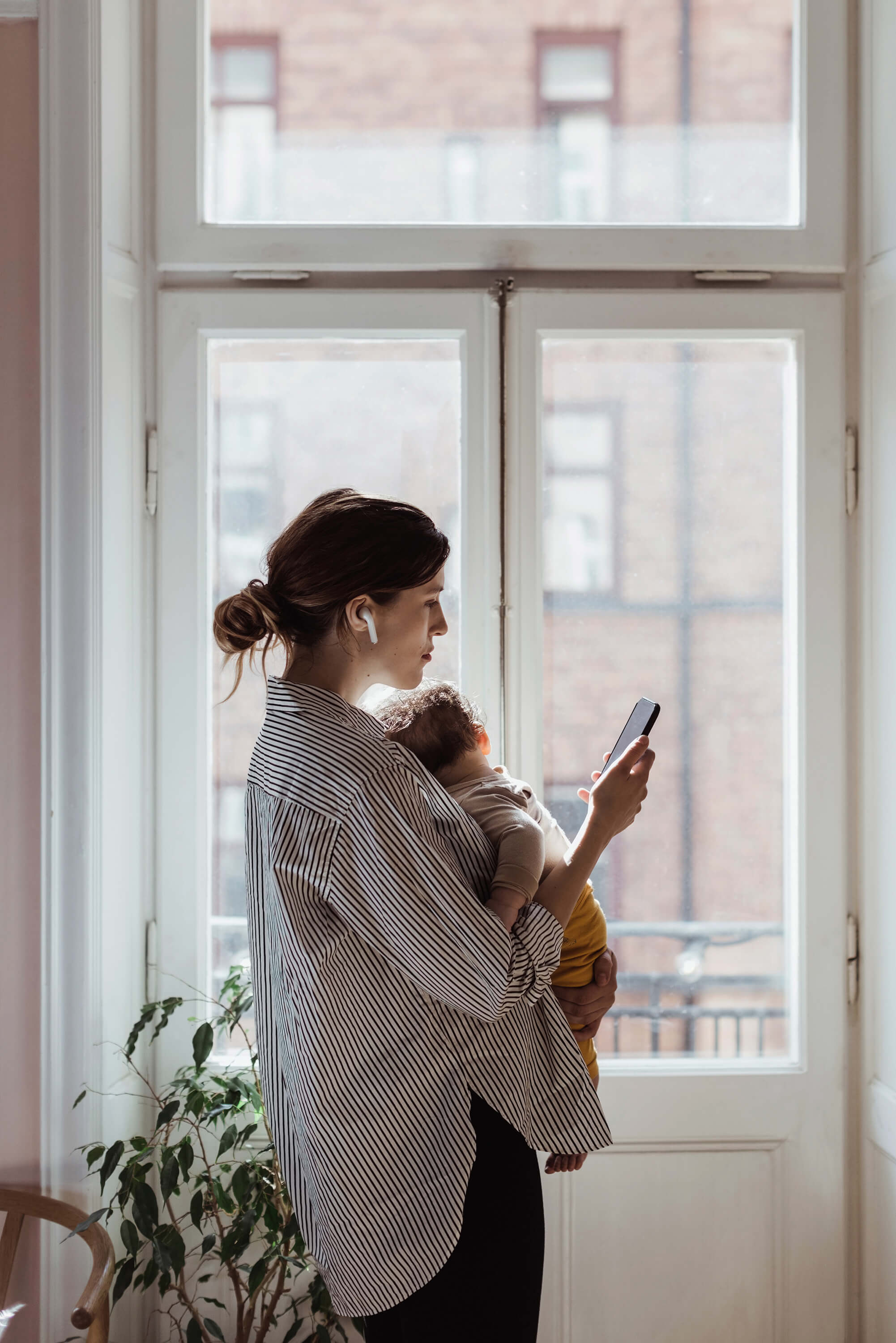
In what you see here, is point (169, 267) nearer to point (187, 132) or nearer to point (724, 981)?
point (187, 132)

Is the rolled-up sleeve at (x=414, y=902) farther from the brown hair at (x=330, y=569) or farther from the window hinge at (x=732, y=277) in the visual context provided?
the window hinge at (x=732, y=277)

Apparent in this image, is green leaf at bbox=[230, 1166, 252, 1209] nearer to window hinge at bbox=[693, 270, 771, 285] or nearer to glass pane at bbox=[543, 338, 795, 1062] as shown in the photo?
glass pane at bbox=[543, 338, 795, 1062]

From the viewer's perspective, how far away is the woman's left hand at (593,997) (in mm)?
1414

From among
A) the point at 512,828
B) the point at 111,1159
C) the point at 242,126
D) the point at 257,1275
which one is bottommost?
the point at 257,1275

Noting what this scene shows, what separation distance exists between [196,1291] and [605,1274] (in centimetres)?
73

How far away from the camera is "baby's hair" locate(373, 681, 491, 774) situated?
144 centimetres

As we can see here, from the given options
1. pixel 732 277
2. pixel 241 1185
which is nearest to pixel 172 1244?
pixel 241 1185

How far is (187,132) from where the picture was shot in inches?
72.6

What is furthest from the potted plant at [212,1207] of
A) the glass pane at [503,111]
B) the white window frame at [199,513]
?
the glass pane at [503,111]

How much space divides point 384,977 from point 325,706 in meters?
0.33

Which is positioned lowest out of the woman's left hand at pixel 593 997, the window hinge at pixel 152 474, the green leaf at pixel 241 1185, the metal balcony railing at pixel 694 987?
the green leaf at pixel 241 1185

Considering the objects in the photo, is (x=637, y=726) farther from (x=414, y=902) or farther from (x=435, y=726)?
(x=414, y=902)

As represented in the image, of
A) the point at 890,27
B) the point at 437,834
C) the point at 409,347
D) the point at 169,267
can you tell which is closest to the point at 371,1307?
the point at 437,834

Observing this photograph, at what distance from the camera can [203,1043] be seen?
5.23 ft
